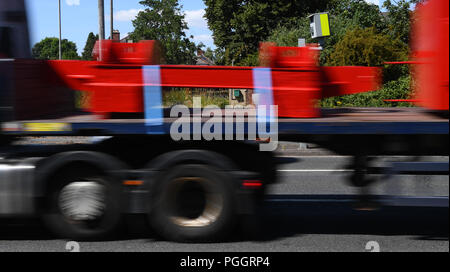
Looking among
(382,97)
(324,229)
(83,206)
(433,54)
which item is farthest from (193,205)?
(382,97)

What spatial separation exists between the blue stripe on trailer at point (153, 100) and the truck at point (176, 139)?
1 cm

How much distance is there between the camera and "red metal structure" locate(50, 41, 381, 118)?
565 cm

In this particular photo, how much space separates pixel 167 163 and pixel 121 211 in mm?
684

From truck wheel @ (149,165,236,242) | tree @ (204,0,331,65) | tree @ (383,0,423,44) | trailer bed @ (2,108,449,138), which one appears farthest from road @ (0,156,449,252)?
tree @ (204,0,331,65)

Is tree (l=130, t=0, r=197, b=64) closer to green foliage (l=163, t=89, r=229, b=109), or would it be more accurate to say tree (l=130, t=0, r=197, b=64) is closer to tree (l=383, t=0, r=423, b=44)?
tree (l=383, t=0, r=423, b=44)

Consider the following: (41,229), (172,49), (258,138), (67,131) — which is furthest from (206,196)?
(172,49)

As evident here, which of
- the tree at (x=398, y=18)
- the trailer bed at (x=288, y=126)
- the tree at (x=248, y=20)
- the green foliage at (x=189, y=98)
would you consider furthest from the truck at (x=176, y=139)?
the tree at (x=248, y=20)

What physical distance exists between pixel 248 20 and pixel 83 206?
141 feet

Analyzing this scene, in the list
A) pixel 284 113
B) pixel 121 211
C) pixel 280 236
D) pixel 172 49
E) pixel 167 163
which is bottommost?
pixel 280 236

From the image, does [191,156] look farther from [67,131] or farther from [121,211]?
[67,131]

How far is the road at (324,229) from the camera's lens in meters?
5.72

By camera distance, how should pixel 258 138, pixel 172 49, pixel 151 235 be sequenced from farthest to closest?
1. pixel 172 49
2. pixel 151 235
3. pixel 258 138

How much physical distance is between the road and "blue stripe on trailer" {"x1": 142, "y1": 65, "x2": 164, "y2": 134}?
1241 millimetres

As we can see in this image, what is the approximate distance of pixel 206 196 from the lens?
5.73 m
